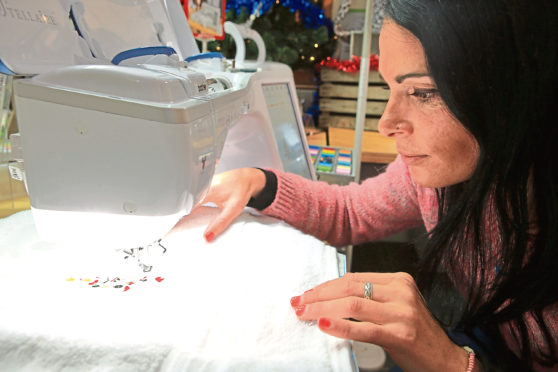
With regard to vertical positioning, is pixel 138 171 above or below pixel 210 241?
above

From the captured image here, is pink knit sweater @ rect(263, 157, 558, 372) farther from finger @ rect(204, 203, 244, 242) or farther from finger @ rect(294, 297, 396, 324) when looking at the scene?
finger @ rect(294, 297, 396, 324)

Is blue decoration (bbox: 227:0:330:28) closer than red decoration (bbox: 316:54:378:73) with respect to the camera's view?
Yes

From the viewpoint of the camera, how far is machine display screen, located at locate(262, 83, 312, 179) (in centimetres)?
96

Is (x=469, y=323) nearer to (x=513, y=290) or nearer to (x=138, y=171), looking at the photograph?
(x=513, y=290)

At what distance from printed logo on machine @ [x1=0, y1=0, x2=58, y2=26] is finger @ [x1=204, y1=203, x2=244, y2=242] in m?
0.36

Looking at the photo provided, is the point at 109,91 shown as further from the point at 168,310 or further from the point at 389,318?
the point at 389,318

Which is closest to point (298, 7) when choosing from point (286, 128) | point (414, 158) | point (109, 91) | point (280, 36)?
point (280, 36)

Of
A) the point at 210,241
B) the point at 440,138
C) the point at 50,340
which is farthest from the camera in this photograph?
the point at 210,241

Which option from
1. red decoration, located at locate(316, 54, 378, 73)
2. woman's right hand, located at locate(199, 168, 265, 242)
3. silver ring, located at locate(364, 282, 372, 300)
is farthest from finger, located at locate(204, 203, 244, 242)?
red decoration, located at locate(316, 54, 378, 73)

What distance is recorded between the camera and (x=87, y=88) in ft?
1.34

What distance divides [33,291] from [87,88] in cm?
25

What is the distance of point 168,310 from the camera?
45 centimetres

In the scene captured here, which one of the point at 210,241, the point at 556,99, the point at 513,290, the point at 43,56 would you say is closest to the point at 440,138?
the point at 556,99

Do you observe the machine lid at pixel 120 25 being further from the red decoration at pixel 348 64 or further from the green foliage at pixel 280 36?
the red decoration at pixel 348 64
